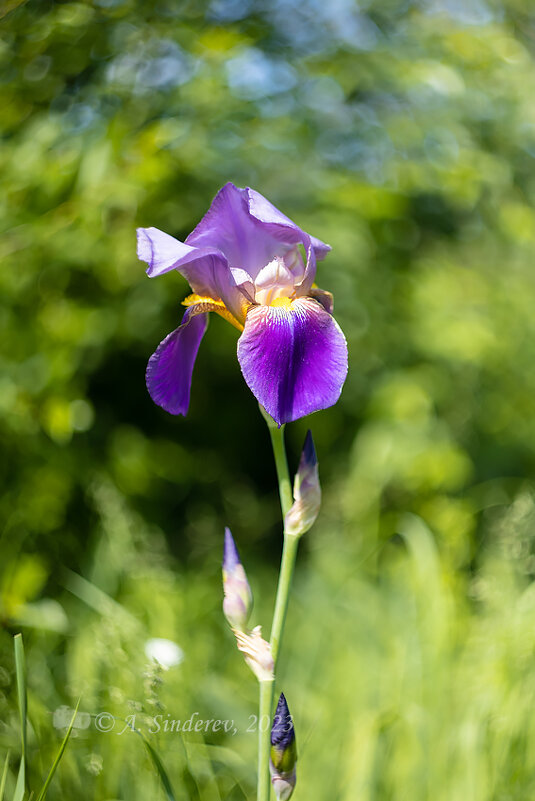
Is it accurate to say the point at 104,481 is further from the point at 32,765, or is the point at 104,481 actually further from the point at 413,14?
the point at 413,14

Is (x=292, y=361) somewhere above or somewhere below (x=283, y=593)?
above

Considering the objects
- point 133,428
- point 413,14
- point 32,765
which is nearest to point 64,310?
point 133,428

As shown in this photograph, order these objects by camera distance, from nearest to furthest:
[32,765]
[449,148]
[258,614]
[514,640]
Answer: [32,765]
[514,640]
[449,148]
[258,614]

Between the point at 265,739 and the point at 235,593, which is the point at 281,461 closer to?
the point at 235,593

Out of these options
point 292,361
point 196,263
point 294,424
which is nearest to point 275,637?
point 292,361

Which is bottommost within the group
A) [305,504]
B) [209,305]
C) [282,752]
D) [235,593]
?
[282,752]

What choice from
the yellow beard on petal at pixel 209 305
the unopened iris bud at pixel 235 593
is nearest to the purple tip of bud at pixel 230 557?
the unopened iris bud at pixel 235 593

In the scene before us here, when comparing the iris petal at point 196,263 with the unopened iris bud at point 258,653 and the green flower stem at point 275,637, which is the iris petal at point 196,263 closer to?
the green flower stem at point 275,637

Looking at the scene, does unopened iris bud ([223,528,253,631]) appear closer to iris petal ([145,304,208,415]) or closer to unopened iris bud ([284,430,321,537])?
unopened iris bud ([284,430,321,537])
